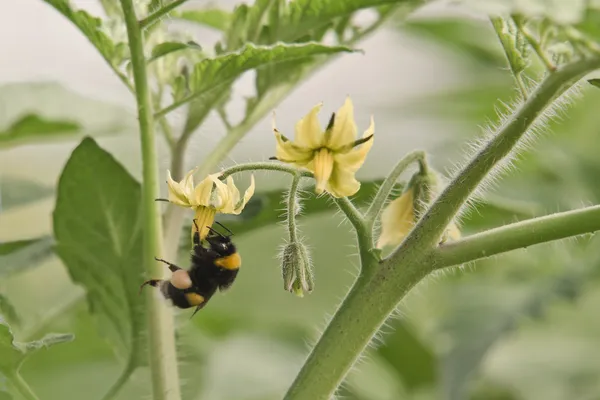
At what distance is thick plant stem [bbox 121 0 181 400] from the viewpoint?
2.55 ft

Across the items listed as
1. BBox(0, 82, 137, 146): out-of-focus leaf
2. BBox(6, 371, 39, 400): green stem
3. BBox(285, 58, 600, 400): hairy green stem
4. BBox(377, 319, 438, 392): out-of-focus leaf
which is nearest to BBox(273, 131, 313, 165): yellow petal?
BBox(285, 58, 600, 400): hairy green stem

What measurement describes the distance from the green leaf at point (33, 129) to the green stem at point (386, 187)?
53cm

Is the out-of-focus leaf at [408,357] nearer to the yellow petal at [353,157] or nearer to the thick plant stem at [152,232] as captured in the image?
the thick plant stem at [152,232]

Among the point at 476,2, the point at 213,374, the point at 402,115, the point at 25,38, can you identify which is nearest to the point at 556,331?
the point at 402,115

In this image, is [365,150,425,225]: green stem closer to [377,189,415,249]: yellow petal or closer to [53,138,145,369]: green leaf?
[377,189,415,249]: yellow petal

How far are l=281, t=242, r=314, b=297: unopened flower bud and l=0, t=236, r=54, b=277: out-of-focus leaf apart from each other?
34cm

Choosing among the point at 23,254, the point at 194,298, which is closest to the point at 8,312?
the point at 23,254

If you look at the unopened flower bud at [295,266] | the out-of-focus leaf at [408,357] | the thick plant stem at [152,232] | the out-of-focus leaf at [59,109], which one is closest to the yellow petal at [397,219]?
the unopened flower bud at [295,266]

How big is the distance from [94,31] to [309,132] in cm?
26

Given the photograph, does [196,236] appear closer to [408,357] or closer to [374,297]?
[374,297]

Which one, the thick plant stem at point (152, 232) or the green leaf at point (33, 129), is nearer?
the thick plant stem at point (152, 232)

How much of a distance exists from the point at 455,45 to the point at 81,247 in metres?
1.12

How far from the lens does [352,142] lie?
70 cm

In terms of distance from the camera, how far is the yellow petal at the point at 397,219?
0.88 metres
